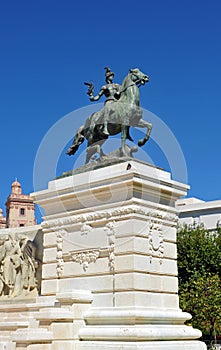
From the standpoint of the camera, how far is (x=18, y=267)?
1623 cm

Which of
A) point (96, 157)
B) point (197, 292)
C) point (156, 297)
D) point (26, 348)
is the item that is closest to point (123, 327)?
point (156, 297)

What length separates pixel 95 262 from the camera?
544 inches

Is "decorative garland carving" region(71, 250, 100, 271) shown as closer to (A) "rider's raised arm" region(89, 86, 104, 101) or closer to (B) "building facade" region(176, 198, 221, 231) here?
(A) "rider's raised arm" region(89, 86, 104, 101)

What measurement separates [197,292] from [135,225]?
52.1 ft

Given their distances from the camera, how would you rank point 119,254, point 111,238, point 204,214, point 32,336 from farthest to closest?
point 204,214 < point 111,238 < point 119,254 < point 32,336

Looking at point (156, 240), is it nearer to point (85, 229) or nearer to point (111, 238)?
point (111, 238)

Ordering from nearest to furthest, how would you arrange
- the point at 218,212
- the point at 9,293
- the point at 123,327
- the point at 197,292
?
the point at 123,327 → the point at 9,293 → the point at 197,292 → the point at 218,212

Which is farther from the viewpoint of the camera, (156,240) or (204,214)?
(204,214)

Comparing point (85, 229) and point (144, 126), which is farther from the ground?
point (144, 126)

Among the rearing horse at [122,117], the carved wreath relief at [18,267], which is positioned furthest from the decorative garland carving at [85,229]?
the carved wreath relief at [18,267]

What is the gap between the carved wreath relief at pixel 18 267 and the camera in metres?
15.9

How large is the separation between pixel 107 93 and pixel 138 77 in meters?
1.05

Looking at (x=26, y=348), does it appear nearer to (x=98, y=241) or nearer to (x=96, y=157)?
(x=98, y=241)

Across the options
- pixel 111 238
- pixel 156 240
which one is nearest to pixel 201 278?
pixel 156 240
